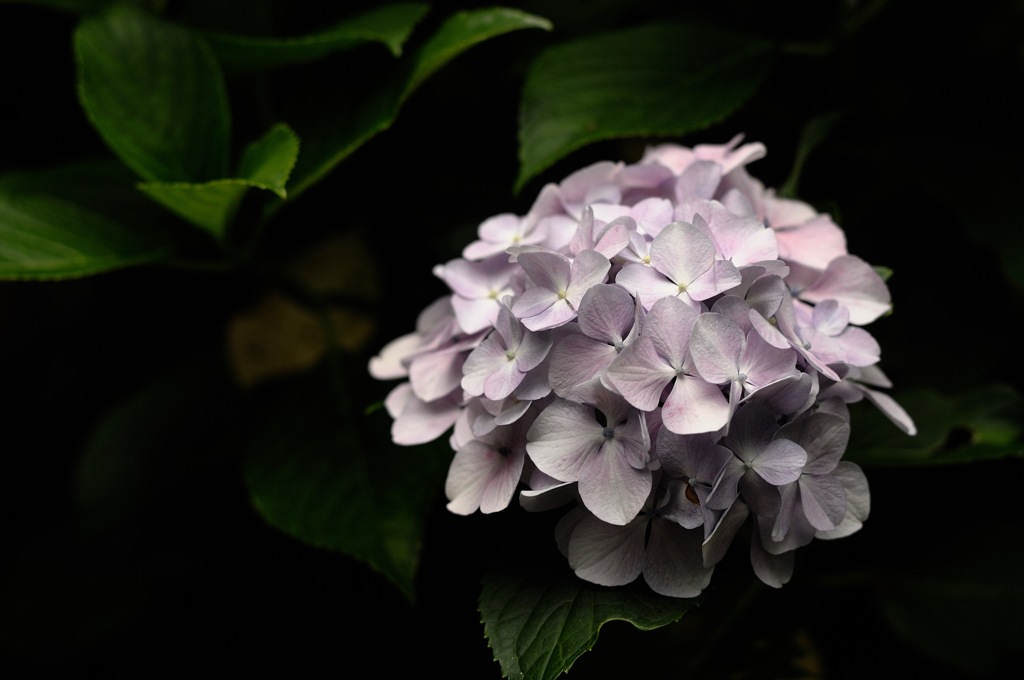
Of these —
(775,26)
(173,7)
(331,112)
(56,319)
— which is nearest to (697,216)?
(331,112)

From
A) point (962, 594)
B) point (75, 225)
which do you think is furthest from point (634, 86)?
point (962, 594)

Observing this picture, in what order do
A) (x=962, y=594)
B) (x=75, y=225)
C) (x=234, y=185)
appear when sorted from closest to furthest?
(x=234, y=185), (x=75, y=225), (x=962, y=594)

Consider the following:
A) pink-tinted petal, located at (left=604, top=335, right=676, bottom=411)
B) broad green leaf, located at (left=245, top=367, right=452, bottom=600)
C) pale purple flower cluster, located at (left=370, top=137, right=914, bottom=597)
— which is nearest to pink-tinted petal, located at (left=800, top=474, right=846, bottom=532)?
pale purple flower cluster, located at (left=370, top=137, right=914, bottom=597)

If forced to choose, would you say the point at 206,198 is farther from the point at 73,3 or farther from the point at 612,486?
the point at 612,486

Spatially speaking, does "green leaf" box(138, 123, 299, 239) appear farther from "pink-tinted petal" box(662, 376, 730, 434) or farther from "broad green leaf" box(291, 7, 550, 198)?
"pink-tinted petal" box(662, 376, 730, 434)

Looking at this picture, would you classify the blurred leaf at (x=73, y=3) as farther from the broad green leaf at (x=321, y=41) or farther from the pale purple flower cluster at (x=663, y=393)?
the pale purple flower cluster at (x=663, y=393)

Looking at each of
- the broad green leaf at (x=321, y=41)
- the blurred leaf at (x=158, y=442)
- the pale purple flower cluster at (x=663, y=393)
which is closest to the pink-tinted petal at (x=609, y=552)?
the pale purple flower cluster at (x=663, y=393)
